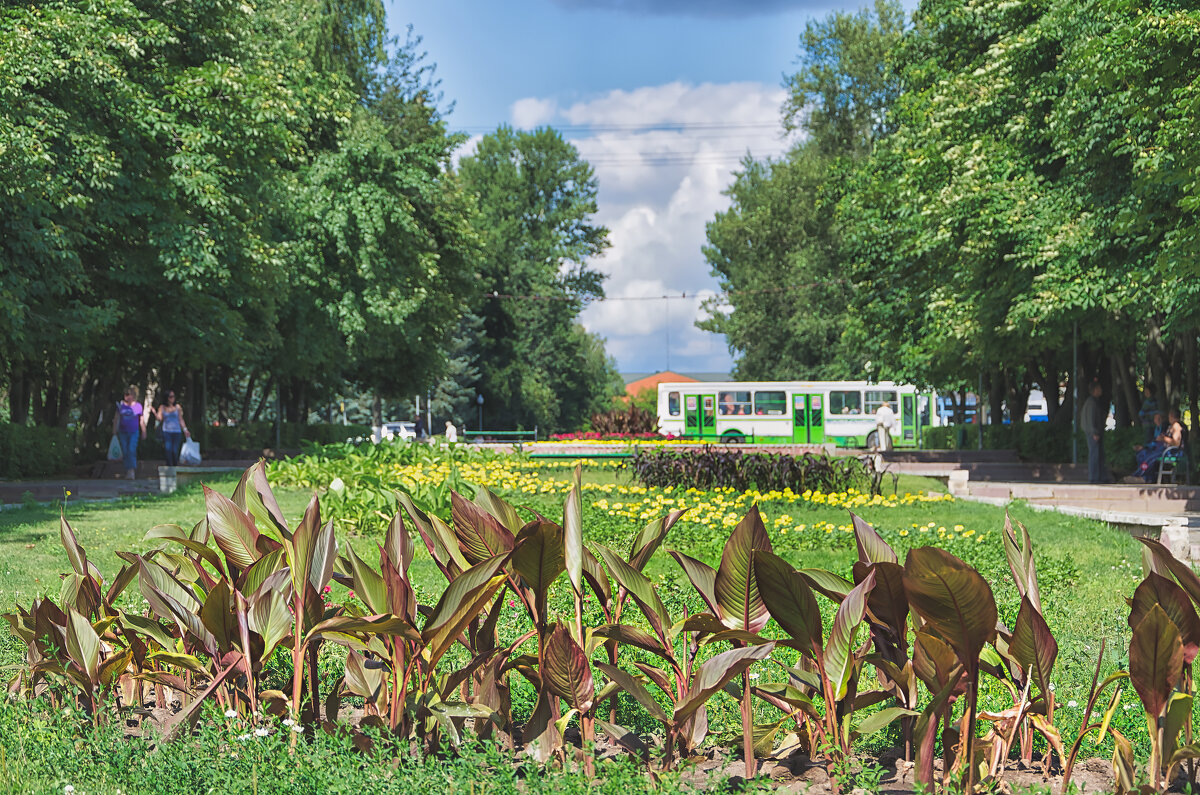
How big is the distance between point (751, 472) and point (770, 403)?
93.9 feet

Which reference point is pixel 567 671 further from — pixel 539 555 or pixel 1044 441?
pixel 1044 441

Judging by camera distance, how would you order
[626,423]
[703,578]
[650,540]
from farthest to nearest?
[626,423] < [650,540] < [703,578]

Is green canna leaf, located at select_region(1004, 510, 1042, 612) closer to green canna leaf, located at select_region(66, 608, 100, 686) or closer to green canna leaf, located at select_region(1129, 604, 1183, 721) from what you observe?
green canna leaf, located at select_region(1129, 604, 1183, 721)

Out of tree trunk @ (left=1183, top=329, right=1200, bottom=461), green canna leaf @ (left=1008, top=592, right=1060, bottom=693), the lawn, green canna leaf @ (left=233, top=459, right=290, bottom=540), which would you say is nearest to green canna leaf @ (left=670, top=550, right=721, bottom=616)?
the lawn

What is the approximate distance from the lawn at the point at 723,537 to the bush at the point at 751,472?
747 mm

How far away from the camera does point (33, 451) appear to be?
1995 cm

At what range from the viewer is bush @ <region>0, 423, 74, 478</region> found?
19.1 meters

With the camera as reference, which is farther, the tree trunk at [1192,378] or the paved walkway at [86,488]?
the tree trunk at [1192,378]

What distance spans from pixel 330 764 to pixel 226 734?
574 millimetres

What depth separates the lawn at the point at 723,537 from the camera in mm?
5219

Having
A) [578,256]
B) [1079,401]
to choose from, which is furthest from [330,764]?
[578,256]

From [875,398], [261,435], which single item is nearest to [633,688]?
[261,435]

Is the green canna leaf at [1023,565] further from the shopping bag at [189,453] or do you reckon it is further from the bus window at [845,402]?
the bus window at [845,402]

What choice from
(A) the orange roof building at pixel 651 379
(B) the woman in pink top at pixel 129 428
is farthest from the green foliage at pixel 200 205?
(A) the orange roof building at pixel 651 379
